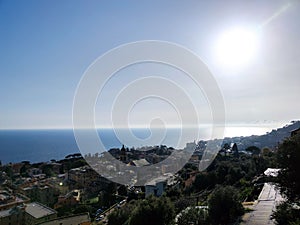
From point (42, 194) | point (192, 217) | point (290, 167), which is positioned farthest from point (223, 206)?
point (42, 194)

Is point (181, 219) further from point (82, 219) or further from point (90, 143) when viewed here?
point (90, 143)

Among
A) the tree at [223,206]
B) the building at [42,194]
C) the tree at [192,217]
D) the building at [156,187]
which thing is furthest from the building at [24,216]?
the tree at [223,206]

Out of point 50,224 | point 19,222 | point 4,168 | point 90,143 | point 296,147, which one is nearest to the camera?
point 296,147

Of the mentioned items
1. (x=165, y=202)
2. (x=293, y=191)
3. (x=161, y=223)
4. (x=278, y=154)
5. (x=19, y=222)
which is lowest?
(x=19, y=222)

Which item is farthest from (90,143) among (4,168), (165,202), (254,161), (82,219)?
(4,168)

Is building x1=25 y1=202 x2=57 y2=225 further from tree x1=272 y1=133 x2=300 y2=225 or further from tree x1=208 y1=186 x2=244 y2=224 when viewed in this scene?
tree x1=272 y1=133 x2=300 y2=225

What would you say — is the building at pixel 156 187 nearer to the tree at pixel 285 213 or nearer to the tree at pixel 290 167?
the tree at pixel 285 213
